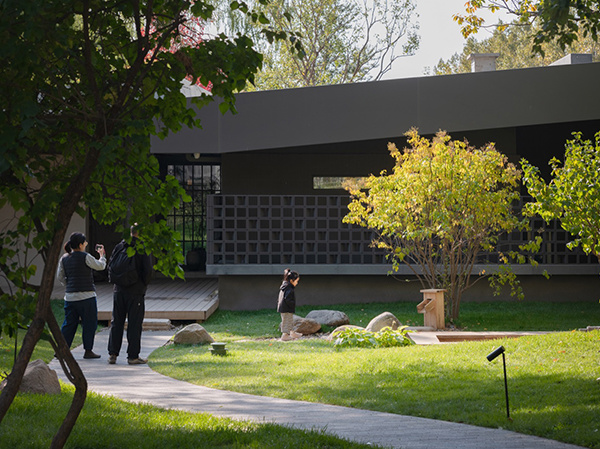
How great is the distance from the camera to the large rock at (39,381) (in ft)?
23.1

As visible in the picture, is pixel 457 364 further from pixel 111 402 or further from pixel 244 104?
pixel 244 104

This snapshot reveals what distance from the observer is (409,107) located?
1645 cm

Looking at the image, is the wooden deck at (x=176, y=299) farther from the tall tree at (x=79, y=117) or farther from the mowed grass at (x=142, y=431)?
the tall tree at (x=79, y=117)

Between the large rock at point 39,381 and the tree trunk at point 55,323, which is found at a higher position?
the tree trunk at point 55,323

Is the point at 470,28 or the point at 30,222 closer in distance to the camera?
the point at 30,222

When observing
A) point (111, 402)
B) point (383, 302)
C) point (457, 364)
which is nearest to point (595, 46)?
point (383, 302)

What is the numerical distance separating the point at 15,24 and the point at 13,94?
46cm

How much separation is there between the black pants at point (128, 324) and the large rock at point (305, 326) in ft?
12.6

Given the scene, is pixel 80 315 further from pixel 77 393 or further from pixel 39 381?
pixel 77 393

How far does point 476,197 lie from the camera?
1320 cm

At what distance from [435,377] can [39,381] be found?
4177mm

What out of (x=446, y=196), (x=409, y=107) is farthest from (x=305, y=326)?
(x=409, y=107)

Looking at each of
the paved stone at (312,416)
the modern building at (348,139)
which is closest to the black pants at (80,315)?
the paved stone at (312,416)

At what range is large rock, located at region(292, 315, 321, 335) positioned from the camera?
1317cm
